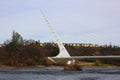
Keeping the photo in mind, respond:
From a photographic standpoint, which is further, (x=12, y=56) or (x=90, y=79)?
(x=12, y=56)

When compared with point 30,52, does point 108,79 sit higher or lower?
lower

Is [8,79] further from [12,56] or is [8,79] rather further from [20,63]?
[12,56]

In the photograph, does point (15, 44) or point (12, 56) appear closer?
point (12, 56)

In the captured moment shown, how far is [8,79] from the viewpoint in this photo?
66688mm

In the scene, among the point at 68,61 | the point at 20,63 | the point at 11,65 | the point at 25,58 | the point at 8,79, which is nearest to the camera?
the point at 8,79

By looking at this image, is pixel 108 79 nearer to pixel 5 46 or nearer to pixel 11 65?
pixel 11 65

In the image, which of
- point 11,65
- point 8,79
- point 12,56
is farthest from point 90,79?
point 12,56

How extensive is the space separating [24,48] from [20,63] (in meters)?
30.7

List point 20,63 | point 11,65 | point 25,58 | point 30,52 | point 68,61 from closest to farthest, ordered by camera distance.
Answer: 1. point 68,61
2. point 11,65
3. point 20,63
4. point 25,58
5. point 30,52

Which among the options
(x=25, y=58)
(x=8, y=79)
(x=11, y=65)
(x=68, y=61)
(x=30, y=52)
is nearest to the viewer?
(x=8, y=79)

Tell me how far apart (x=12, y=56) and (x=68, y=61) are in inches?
2032

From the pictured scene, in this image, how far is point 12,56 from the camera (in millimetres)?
177250

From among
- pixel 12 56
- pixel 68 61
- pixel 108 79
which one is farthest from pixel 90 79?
pixel 12 56

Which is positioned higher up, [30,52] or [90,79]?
[30,52]
